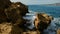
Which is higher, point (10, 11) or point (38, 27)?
point (10, 11)

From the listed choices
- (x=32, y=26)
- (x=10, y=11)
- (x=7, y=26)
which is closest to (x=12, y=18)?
(x=10, y=11)

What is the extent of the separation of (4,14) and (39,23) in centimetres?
285

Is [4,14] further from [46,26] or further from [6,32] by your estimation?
[6,32]

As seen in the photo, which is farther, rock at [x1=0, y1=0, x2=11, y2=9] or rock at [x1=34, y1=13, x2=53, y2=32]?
rock at [x1=0, y1=0, x2=11, y2=9]

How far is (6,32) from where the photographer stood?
1191 centimetres

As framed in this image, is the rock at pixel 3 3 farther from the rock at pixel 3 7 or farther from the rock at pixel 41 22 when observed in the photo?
the rock at pixel 41 22

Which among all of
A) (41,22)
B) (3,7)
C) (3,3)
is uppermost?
(3,3)

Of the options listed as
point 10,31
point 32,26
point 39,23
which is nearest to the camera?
point 10,31

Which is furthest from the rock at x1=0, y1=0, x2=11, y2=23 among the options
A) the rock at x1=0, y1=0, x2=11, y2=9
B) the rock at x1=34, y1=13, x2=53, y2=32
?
the rock at x1=34, y1=13, x2=53, y2=32

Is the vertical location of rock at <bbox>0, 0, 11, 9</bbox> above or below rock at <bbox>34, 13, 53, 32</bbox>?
above

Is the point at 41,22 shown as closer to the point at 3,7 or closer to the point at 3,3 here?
the point at 3,7

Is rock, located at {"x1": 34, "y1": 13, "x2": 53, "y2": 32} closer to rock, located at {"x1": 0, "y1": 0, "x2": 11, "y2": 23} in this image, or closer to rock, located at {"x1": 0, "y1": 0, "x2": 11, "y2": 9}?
rock, located at {"x1": 0, "y1": 0, "x2": 11, "y2": 23}

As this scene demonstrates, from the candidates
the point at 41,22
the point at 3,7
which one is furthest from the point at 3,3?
the point at 41,22

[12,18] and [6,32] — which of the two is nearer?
[6,32]
